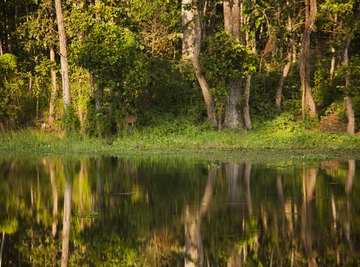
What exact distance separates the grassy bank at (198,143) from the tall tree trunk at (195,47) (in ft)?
3.55

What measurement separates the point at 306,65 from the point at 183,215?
59.3 feet

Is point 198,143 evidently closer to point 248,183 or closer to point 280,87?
point 280,87

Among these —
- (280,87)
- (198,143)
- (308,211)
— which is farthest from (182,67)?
(308,211)

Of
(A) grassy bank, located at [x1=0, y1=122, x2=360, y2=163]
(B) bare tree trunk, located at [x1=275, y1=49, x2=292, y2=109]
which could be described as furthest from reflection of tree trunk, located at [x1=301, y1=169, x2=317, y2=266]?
(B) bare tree trunk, located at [x1=275, y1=49, x2=292, y2=109]

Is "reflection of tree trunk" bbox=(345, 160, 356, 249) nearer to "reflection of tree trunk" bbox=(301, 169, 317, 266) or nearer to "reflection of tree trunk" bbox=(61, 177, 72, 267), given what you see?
"reflection of tree trunk" bbox=(301, 169, 317, 266)

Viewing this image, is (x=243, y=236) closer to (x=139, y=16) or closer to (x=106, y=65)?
(x=106, y=65)

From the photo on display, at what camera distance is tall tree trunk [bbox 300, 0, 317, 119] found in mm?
29730

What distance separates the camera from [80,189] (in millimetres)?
17016

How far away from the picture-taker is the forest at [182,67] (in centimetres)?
2947

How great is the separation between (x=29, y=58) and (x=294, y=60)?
39.1 ft

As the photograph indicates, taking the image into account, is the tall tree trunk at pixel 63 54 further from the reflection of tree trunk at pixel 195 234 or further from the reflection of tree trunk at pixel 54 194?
the reflection of tree trunk at pixel 195 234

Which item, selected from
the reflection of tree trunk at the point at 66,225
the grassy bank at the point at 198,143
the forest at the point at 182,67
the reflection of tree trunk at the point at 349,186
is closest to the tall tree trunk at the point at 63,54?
the forest at the point at 182,67

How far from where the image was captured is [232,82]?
3038 centimetres

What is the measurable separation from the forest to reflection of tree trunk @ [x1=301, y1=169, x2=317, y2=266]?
10.5 metres
